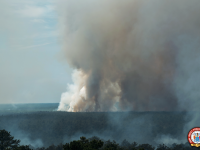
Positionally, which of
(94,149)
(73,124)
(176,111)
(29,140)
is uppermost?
(176,111)

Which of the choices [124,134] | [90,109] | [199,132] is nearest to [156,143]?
[124,134]

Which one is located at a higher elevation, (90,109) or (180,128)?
(90,109)

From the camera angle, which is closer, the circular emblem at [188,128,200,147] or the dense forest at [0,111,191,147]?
the circular emblem at [188,128,200,147]

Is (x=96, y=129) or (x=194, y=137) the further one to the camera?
(x=96, y=129)

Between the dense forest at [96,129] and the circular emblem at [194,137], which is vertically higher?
the dense forest at [96,129]

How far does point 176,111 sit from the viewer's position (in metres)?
192

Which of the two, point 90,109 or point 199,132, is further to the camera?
point 90,109

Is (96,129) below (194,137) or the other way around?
the other way around

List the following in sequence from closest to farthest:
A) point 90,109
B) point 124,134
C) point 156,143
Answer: point 156,143
point 124,134
point 90,109

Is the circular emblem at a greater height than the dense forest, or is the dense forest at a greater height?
the dense forest

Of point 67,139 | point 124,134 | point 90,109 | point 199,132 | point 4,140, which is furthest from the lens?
point 90,109

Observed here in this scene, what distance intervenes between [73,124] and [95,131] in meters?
15.7

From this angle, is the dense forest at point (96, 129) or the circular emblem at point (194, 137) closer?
the circular emblem at point (194, 137)

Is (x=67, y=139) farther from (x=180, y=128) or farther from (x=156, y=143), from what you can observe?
(x=180, y=128)
